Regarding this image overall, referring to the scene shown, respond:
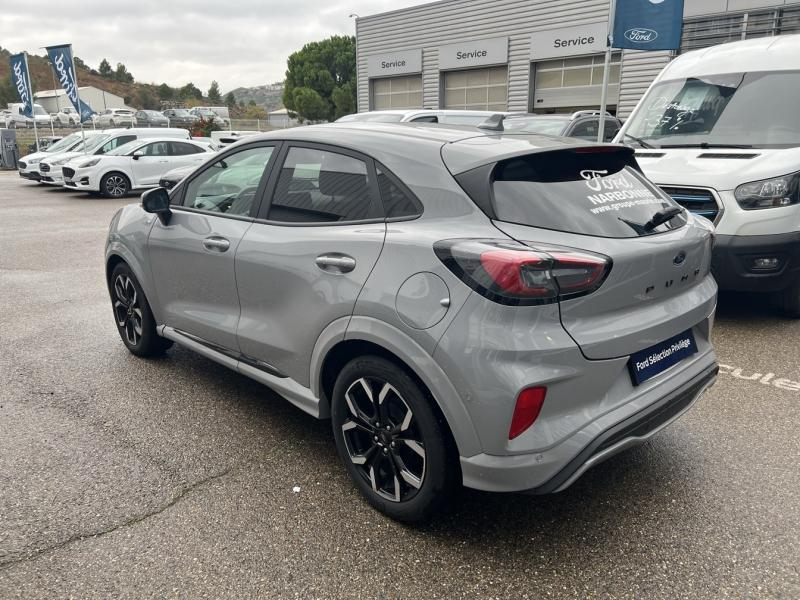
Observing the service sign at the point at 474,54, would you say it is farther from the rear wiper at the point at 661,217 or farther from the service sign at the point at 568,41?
the rear wiper at the point at 661,217

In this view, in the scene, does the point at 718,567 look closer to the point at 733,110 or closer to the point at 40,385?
Answer: the point at 40,385

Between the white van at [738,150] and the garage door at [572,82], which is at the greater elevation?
→ the garage door at [572,82]

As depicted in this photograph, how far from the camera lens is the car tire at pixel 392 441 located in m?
2.42

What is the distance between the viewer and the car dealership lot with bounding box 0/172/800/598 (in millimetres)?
2352

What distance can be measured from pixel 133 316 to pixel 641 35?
6860 mm

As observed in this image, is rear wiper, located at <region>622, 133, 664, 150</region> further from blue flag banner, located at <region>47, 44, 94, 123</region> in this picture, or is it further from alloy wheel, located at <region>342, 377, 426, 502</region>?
blue flag banner, located at <region>47, 44, 94, 123</region>

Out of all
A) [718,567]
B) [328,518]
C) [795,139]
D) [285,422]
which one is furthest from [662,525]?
[795,139]

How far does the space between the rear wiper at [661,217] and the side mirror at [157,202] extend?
9.04 ft

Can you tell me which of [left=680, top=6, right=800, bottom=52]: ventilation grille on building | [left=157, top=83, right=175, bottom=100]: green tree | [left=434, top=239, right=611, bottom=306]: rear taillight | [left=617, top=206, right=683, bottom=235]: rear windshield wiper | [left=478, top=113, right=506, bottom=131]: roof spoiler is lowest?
[left=434, top=239, right=611, bottom=306]: rear taillight

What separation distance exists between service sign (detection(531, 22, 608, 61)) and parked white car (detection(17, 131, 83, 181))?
53.7 ft

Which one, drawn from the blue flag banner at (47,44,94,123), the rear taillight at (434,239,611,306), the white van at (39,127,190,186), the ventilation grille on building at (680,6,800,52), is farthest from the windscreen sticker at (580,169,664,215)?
the blue flag banner at (47,44,94,123)

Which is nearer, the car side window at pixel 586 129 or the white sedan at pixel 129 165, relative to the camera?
the car side window at pixel 586 129

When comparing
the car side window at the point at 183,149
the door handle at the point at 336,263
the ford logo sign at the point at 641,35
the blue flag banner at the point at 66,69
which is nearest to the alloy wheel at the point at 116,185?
the car side window at the point at 183,149

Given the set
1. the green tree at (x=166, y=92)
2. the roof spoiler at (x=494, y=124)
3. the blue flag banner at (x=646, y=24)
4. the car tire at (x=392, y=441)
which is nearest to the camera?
the car tire at (x=392, y=441)
